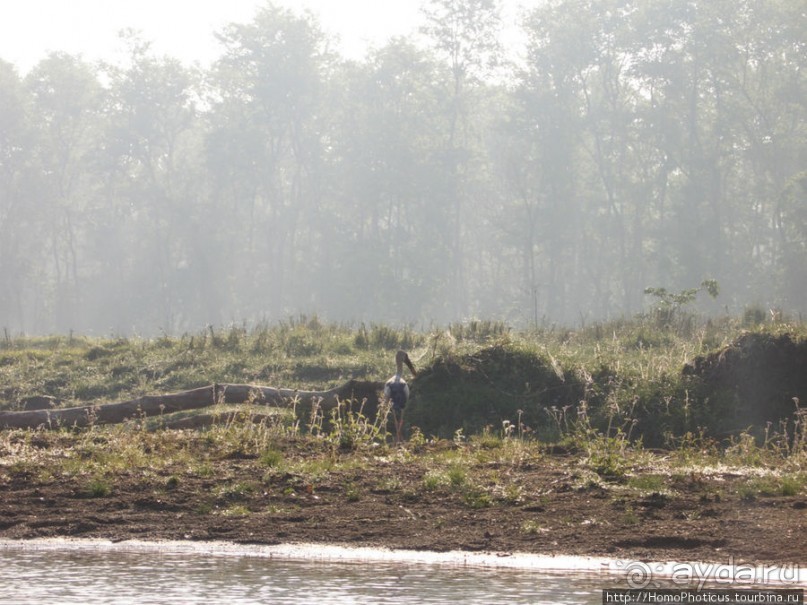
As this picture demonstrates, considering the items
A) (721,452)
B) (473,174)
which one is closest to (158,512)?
(721,452)

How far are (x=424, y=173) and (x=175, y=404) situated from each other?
6695cm

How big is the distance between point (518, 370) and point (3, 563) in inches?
411

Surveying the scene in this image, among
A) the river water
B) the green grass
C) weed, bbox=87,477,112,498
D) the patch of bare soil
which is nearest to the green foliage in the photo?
the green grass

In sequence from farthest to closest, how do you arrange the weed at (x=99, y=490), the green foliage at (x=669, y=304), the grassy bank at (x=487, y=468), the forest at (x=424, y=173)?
1. the forest at (x=424, y=173)
2. the green foliage at (x=669, y=304)
3. the weed at (x=99, y=490)
4. the grassy bank at (x=487, y=468)

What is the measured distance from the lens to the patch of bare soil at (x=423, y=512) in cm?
996

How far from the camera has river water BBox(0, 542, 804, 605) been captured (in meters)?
8.62

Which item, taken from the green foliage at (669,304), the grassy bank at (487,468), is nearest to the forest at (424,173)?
the green foliage at (669,304)

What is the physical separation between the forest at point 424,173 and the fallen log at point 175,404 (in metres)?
50.0

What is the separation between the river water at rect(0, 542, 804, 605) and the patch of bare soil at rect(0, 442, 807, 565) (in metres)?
0.37

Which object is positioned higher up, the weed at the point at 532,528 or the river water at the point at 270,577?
the weed at the point at 532,528

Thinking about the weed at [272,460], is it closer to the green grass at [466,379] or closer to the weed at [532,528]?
the green grass at [466,379]

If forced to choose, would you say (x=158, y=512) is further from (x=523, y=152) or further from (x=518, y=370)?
(x=523, y=152)

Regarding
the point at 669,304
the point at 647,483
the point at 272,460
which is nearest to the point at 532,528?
the point at 647,483

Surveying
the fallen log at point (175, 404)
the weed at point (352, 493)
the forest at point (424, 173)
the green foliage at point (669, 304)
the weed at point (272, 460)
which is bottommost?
the weed at point (352, 493)
